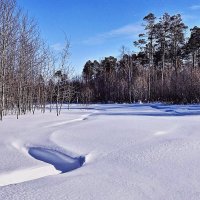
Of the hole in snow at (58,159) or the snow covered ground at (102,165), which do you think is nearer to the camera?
the snow covered ground at (102,165)

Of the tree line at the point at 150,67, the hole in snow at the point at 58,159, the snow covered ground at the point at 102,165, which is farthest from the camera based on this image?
the tree line at the point at 150,67

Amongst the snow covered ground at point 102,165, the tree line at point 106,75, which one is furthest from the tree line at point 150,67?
the snow covered ground at point 102,165

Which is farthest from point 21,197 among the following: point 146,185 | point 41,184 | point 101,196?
point 146,185

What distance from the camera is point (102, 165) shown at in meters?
4.05

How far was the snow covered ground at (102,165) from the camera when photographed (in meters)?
3.13

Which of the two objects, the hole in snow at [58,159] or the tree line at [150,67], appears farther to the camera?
the tree line at [150,67]

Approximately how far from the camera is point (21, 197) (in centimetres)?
296

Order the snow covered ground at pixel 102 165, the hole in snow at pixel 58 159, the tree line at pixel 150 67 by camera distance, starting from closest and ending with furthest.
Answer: the snow covered ground at pixel 102 165 → the hole in snow at pixel 58 159 → the tree line at pixel 150 67

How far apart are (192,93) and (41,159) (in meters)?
20.2

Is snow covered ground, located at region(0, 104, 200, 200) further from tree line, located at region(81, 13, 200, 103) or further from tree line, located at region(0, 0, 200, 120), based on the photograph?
tree line, located at region(81, 13, 200, 103)

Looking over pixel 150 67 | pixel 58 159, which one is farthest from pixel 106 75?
pixel 58 159

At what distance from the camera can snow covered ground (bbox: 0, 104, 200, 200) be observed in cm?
313

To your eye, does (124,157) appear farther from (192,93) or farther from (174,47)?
(174,47)

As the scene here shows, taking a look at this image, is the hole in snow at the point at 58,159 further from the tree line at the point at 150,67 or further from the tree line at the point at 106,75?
the tree line at the point at 150,67
